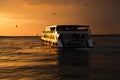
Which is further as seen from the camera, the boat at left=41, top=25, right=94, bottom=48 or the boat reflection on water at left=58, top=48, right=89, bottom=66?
the boat at left=41, top=25, right=94, bottom=48

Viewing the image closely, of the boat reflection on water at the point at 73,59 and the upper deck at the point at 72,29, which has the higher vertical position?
the upper deck at the point at 72,29

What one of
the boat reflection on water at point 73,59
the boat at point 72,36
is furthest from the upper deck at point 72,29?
the boat reflection on water at point 73,59

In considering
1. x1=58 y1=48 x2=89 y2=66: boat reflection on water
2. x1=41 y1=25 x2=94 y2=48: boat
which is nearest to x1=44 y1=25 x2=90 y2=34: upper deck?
x1=41 y1=25 x2=94 y2=48: boat

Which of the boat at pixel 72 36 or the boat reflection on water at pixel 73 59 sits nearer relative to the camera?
the boat reflection on water at pixel 73 59

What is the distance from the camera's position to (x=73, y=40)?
6147 centimetres

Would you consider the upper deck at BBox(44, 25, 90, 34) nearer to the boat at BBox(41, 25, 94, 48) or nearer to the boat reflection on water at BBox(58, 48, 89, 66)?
the boat at BBox(41, 25, 94, 48)

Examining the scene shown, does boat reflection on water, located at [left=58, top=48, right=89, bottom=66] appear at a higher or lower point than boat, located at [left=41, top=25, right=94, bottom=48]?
lower

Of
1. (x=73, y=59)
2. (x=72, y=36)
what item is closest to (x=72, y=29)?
(x=72, y=36)

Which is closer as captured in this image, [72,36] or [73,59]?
A: [73,59]

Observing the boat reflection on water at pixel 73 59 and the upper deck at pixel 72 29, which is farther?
the upper deck at pixel 72 29

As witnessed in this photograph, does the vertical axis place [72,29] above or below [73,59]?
above

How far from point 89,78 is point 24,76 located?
548 cm

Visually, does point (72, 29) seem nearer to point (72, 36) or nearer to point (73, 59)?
point (72, 36)

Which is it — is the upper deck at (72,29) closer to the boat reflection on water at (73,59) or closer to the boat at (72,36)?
the boat at (72,36)
